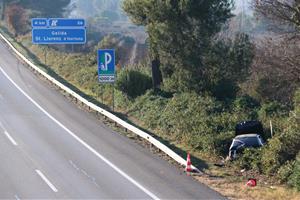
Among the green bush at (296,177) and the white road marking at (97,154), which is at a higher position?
the green bush at (296,177)

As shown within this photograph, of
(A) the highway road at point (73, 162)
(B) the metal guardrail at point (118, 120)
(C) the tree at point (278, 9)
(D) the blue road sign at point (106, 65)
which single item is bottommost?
(A) the highway road at point (73, 162)

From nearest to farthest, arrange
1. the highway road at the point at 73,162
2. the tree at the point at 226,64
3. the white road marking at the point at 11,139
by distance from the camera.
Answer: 1. the highway road at the point at 73,162
2. the white road marking at the point at 11,139
3. the tree at the point at 226,64

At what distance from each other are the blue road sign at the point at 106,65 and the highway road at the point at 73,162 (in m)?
2.18

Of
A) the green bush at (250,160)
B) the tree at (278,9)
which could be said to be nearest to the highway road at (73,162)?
the green bush at (250,160)

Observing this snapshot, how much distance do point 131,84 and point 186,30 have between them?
179 inches

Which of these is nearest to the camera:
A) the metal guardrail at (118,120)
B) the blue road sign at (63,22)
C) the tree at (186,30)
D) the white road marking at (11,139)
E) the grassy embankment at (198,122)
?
the grassy embankment at (198,122)

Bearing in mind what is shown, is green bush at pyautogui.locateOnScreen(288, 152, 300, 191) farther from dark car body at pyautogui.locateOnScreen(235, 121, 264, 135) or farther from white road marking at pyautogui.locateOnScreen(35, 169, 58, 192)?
white road marking at pyautogui.locateOnScreen(35, 169, 58, 192)

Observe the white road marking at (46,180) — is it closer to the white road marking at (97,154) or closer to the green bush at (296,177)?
the white road marking at (97,154)

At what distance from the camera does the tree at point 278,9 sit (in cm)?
2427

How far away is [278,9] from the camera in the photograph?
80.5 feet

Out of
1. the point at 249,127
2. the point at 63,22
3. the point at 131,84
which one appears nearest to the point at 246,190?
the point at 249,127

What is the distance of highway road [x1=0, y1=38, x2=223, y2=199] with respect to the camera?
16.4 meters

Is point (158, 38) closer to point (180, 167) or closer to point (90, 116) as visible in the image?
point (90, 116)

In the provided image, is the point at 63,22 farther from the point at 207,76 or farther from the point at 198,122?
the point at 198,122
